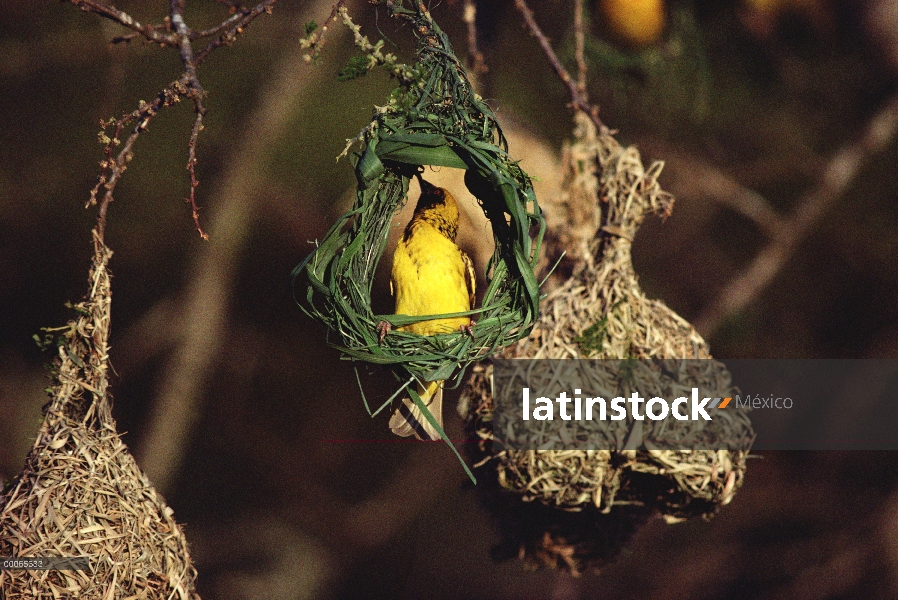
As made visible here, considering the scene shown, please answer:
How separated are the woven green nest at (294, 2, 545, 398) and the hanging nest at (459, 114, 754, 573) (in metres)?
0.60

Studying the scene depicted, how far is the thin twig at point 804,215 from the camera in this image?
512cm

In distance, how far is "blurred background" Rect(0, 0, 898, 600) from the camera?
5293mm

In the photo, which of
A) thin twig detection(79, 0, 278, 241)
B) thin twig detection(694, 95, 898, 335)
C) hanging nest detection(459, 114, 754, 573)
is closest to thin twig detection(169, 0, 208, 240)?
thin twig detection(79, 0, 278, 241)

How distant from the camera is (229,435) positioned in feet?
21.0

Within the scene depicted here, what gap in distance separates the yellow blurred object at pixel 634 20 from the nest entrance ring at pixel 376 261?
6.61 ft

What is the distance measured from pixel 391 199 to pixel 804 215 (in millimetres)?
3618

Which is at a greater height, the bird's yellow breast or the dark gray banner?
the bird's yellow breast

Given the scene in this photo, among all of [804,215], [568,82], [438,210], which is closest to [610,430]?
[438,210]

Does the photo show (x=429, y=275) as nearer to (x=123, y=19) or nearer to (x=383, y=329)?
(x=383, y=329)

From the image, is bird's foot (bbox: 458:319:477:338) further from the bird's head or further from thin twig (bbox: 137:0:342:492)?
thin twig (bbox: 137:0:342:492)

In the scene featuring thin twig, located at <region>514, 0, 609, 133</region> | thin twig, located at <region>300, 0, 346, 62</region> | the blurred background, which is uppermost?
thin twig, located at <region>300, 0, 346, 62</region>

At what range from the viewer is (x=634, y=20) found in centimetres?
401

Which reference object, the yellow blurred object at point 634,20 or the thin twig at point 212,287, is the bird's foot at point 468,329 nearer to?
the yellow blurred object at point 634,20

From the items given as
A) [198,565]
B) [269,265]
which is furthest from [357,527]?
[269,265]
